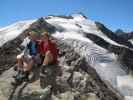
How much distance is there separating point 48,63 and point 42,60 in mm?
684

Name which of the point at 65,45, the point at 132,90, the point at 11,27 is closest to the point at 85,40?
the point at 65,45

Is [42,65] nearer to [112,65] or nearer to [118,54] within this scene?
[112,65]

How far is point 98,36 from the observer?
19.5 m

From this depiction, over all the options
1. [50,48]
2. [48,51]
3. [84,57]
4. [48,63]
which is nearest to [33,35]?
[50,48]

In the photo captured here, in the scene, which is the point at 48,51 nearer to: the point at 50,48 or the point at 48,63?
the point at 50,48

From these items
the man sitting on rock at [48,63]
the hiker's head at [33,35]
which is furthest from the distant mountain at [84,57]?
the hiker's head at [33,35]

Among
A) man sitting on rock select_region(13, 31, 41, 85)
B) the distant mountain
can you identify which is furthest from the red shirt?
the distant mountain

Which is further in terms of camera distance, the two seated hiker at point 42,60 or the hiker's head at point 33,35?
the hiker's head at point 33,35

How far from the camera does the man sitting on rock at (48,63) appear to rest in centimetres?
1344

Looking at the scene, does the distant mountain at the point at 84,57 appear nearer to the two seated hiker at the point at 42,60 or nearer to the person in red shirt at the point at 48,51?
the two seated hiker at the point at 42,60

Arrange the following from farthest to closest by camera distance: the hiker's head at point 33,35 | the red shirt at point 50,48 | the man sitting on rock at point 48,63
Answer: the hiker's head at point 33,35, the red shirt at point 50,48, the man sitting on rock at point 48,63

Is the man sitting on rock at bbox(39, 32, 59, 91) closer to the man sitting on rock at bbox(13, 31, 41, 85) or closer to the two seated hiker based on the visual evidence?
the two seated hiker

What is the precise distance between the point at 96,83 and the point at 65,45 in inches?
134

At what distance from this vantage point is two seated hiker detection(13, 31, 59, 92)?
13508 mm
